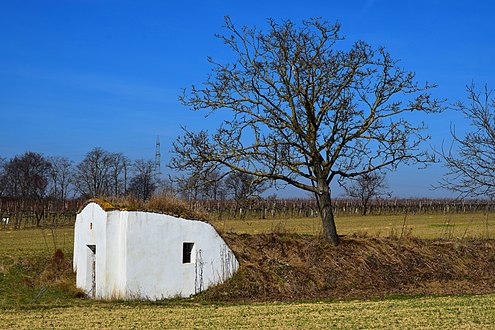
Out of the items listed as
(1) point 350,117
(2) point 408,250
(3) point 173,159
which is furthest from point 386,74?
(3) point 173,159

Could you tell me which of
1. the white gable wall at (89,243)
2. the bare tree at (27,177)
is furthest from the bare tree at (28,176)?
the white gable wall at (89,243)

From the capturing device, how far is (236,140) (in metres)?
22.1

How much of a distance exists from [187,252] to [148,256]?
4.77 ft

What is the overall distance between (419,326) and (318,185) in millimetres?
11260

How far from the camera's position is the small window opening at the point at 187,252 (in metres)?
19.4

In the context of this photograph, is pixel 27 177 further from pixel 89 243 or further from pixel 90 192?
pixel 89 243

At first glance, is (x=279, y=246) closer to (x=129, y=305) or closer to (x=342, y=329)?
(x=129, y=305)

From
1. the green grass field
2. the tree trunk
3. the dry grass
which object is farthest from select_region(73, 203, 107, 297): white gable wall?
the tree trunk

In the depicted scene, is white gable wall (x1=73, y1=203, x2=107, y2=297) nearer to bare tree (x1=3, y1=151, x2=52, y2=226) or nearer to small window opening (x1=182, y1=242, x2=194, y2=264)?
small window opening (x1=182, y1=242, x2=194, y2=264)

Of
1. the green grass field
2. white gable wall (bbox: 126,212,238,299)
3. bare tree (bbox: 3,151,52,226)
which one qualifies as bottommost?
the green grass field

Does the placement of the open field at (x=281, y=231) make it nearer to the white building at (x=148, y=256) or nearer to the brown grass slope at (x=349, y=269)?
the white building at (x=148, y=256)

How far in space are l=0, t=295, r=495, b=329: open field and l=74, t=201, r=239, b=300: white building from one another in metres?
1.31

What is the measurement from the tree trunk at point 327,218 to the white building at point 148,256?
427cm

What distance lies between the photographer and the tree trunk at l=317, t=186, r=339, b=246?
74.7 feet
